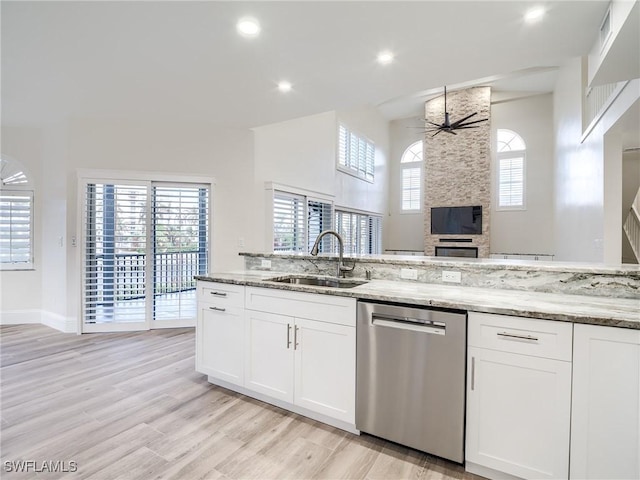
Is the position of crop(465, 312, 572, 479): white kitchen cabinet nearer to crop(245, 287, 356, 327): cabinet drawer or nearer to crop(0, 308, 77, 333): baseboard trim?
crop(245, 287, 356, 327): cabinet drawer

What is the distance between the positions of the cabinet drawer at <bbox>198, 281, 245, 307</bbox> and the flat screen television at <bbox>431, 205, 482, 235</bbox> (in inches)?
288

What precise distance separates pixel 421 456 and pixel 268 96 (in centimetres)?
333

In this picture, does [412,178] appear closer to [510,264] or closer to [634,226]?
[634,226]

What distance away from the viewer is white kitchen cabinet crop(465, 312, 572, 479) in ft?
4.96

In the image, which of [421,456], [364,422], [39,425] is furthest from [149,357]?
[421,456]

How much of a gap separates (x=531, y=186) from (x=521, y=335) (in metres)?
8.45

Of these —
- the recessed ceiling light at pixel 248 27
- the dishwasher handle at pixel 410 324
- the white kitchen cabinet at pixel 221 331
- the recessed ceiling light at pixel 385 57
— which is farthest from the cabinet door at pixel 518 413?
the recessed ceiling light at pixel 248 27

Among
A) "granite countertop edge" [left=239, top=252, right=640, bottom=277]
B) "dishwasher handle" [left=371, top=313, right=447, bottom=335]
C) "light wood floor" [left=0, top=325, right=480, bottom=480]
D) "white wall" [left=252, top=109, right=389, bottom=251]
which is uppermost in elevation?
"white wall" [left=252, top=109, right=389, bottom=251]

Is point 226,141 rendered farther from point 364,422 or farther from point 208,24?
point 364,422

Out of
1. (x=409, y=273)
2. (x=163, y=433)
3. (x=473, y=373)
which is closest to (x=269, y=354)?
(x=163, y=433)

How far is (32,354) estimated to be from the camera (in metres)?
3.38

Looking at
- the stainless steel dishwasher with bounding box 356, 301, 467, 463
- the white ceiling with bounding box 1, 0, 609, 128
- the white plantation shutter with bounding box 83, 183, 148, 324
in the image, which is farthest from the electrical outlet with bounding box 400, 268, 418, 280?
the white plantation shutter with bounding box 83, 183, 148, 324

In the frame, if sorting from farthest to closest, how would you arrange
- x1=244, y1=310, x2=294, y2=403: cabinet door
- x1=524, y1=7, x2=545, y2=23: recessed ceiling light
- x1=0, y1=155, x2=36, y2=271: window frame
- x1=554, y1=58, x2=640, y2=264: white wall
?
x1=0, y1=155, x2=36, y2=271: window frame, x1=554, y1=58, x2=640, y2=264: white wall, x1=244, y1=310, x2=294, y2=403: cabinet door, x1=524, y1=7, x2=545, y2=23: recessed ceiling light

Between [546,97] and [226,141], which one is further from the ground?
[546,97]
